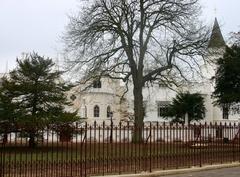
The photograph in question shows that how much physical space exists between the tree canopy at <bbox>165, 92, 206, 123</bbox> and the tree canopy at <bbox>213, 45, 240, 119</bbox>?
95.1ft

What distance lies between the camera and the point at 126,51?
130 ft

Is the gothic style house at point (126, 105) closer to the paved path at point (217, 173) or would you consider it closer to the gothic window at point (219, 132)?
the gothic window at point (219, 132)

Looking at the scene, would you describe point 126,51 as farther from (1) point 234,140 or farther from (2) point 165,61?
(1) point 234,140

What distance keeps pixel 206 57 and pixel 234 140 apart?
15157 mm

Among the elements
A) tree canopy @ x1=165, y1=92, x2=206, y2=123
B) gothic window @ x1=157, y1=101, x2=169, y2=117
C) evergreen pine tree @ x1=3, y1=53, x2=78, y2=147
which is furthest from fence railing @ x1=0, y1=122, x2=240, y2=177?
gothic window @ x1=157, y1=101, x2=169, y2=117

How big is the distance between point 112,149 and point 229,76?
635 inches

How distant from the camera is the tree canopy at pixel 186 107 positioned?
62.9 metres

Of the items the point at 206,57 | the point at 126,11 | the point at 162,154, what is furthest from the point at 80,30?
the point at 162,154

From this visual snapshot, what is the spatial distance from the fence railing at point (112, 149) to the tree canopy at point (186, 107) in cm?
3820

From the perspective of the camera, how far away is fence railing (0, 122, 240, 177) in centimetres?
1596

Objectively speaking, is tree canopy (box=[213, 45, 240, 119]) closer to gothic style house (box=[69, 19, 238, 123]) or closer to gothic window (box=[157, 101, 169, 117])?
gothic window (box=[157, 101, 169, 117])

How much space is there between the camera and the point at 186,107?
206 feet

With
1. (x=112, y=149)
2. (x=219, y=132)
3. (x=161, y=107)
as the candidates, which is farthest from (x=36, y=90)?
(x=161, y=107)

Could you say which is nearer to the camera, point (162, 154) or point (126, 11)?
point (162, 154)
